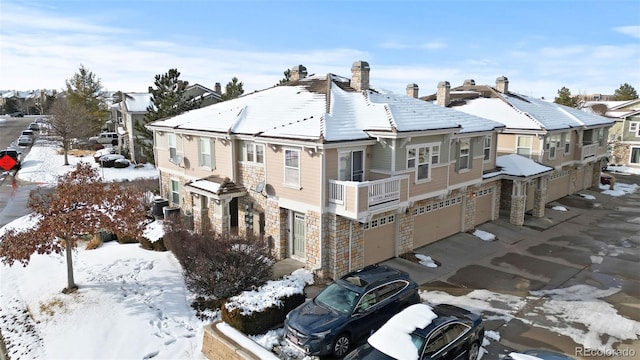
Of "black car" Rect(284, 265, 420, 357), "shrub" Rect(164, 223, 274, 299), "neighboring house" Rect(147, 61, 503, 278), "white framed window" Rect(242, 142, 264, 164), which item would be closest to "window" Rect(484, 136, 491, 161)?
"neighboring house" Rect(147, 61, 503, 278)

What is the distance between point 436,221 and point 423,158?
4.10 metres

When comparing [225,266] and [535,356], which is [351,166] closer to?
[225,266]

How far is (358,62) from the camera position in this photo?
21.2 meters

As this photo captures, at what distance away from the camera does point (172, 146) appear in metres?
25.1

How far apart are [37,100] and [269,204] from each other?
5293 inches

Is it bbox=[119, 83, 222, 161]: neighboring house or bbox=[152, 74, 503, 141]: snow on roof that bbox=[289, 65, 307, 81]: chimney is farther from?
bbox=[119, 83, 222, 161]: neighboring house

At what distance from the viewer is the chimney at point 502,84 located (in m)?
33.5

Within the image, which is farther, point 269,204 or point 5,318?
point 269,204

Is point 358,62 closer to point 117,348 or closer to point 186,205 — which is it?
point 186,205

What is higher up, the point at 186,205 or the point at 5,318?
the point at 186,205

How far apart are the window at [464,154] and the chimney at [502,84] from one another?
47.6 feet

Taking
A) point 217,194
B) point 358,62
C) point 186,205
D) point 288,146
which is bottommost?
point 186,205

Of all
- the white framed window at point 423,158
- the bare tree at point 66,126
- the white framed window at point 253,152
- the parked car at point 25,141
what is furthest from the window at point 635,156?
the parked car at point 25,141

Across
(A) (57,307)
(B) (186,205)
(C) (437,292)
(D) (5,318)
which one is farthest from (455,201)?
(D) (5,318)
